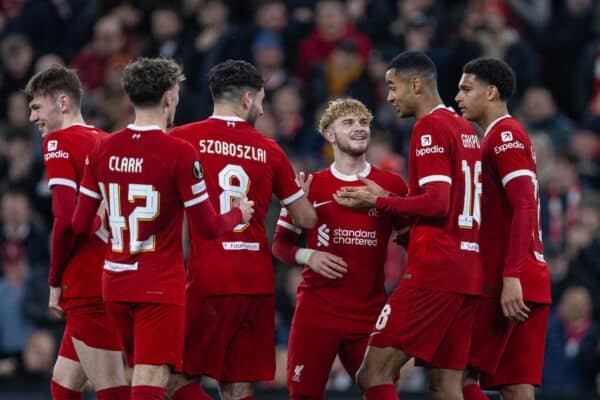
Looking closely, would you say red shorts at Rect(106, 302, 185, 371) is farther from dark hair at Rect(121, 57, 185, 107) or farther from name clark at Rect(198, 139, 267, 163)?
dark hair at Rect(121, 57, 185, 107)

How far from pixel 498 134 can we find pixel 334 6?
6571mm

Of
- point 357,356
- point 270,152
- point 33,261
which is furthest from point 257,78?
point 33,261

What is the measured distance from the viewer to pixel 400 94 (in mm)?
8695

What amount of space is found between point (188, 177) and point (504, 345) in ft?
8.02

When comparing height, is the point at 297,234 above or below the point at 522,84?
below

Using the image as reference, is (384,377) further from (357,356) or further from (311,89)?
(311,89)

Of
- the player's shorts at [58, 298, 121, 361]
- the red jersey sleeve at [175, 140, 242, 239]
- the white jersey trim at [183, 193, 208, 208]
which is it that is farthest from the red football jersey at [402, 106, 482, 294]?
the player's shorts at [58, 298, 121, 361]

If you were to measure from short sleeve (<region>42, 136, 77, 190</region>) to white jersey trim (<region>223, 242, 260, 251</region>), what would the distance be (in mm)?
1036

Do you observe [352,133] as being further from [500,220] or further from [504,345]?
[504,345]

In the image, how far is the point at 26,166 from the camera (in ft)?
50.0

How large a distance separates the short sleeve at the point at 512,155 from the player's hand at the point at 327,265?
1.19 meters

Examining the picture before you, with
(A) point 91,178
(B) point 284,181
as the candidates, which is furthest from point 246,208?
(A) point 91,178

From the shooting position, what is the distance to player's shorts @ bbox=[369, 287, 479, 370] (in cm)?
837

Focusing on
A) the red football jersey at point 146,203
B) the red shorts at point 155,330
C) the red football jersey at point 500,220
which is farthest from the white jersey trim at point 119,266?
the red football jersey at point 500,220
